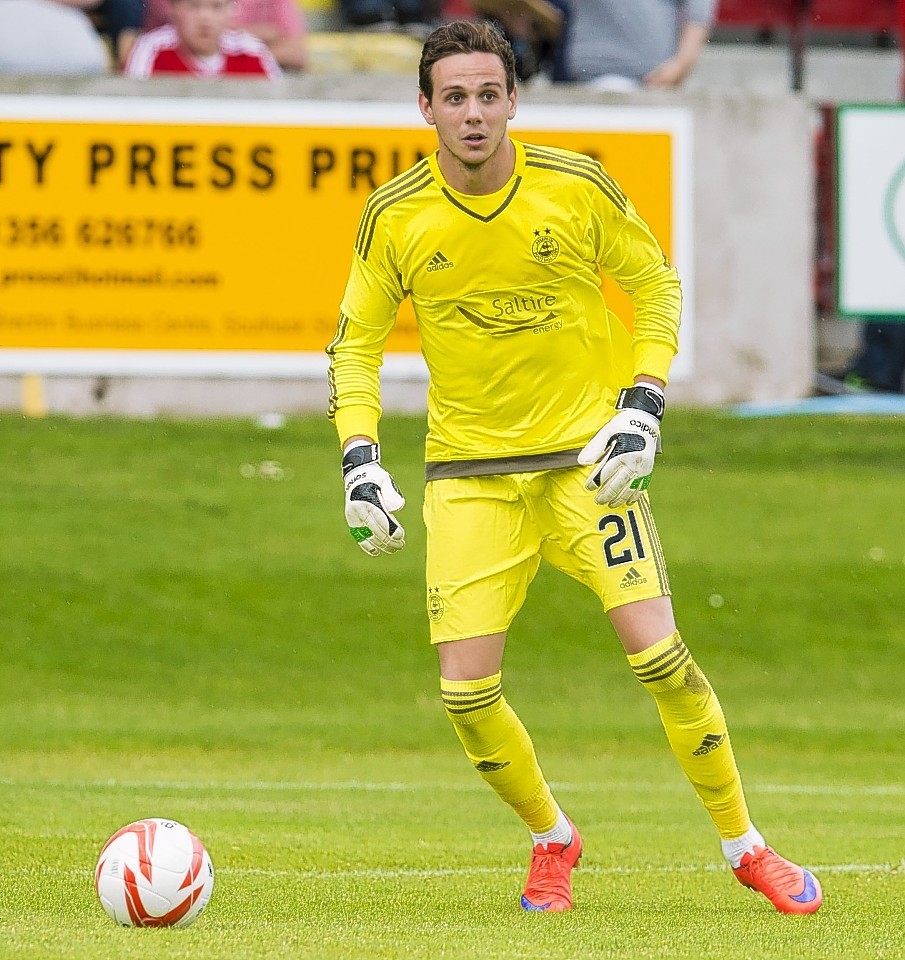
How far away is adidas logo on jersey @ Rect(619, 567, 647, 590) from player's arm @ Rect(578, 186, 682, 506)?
270 millimetres

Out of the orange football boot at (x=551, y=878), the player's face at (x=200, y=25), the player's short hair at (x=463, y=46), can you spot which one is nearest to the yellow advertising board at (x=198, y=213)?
the player's face at (x=200, y=25)

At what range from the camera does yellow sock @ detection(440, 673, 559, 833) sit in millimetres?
7207

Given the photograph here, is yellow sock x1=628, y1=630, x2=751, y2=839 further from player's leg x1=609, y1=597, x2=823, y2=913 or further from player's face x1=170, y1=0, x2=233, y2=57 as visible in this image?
player's face x1=170, y1=0, x2=233, y2=57

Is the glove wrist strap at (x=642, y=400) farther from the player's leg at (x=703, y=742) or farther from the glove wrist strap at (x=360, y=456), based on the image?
the glove wrist strap at (x=360, y=456)

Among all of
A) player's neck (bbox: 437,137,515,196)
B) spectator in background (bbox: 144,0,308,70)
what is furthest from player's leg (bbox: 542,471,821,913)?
spectator in background (bbox: 144,0,308,70)

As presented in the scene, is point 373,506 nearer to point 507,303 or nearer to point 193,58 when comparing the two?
point 507,303

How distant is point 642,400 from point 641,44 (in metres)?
10.9

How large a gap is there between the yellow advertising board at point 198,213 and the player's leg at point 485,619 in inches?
358

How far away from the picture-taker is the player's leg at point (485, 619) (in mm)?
7219

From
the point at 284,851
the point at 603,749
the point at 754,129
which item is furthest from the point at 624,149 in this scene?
the point at 284,851

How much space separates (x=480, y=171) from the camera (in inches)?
280

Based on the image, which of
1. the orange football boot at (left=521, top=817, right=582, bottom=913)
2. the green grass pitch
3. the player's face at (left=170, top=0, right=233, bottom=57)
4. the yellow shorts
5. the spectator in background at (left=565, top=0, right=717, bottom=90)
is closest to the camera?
the green grass pitch

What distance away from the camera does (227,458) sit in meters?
16.6

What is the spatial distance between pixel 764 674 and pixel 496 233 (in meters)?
7.37
